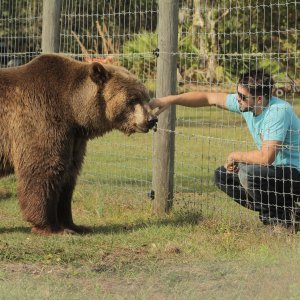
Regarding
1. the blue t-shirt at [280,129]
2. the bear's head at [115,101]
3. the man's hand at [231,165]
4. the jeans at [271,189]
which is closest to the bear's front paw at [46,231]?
the bear's head at [115,101]

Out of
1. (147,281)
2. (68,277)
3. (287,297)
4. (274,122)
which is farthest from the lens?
(274,122)

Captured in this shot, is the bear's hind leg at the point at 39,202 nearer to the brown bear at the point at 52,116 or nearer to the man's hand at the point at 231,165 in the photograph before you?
the brown bear at the point at 52,116

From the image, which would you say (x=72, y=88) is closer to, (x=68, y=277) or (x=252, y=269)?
(x=68, y=277)

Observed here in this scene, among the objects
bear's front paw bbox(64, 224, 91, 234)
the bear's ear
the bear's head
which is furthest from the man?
bear's front paw bbox(64, 224, 91, 234)

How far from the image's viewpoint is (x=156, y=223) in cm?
875

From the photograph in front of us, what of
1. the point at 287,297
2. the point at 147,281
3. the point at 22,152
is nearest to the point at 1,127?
the point at 22,152

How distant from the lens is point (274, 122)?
24.7 ft

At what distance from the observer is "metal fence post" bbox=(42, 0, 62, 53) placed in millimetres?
10562

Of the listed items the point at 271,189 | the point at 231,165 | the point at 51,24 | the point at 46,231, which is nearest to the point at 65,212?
the point at 46,231

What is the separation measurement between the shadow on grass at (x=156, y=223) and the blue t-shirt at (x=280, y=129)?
1.28 metres

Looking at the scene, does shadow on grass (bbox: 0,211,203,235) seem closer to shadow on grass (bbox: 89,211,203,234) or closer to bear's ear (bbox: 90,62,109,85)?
shadow on grass (bbox: 89,211,203,234)

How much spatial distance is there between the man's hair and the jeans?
73 cm

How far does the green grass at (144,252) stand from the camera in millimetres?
5508

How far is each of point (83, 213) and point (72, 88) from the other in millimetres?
2091
